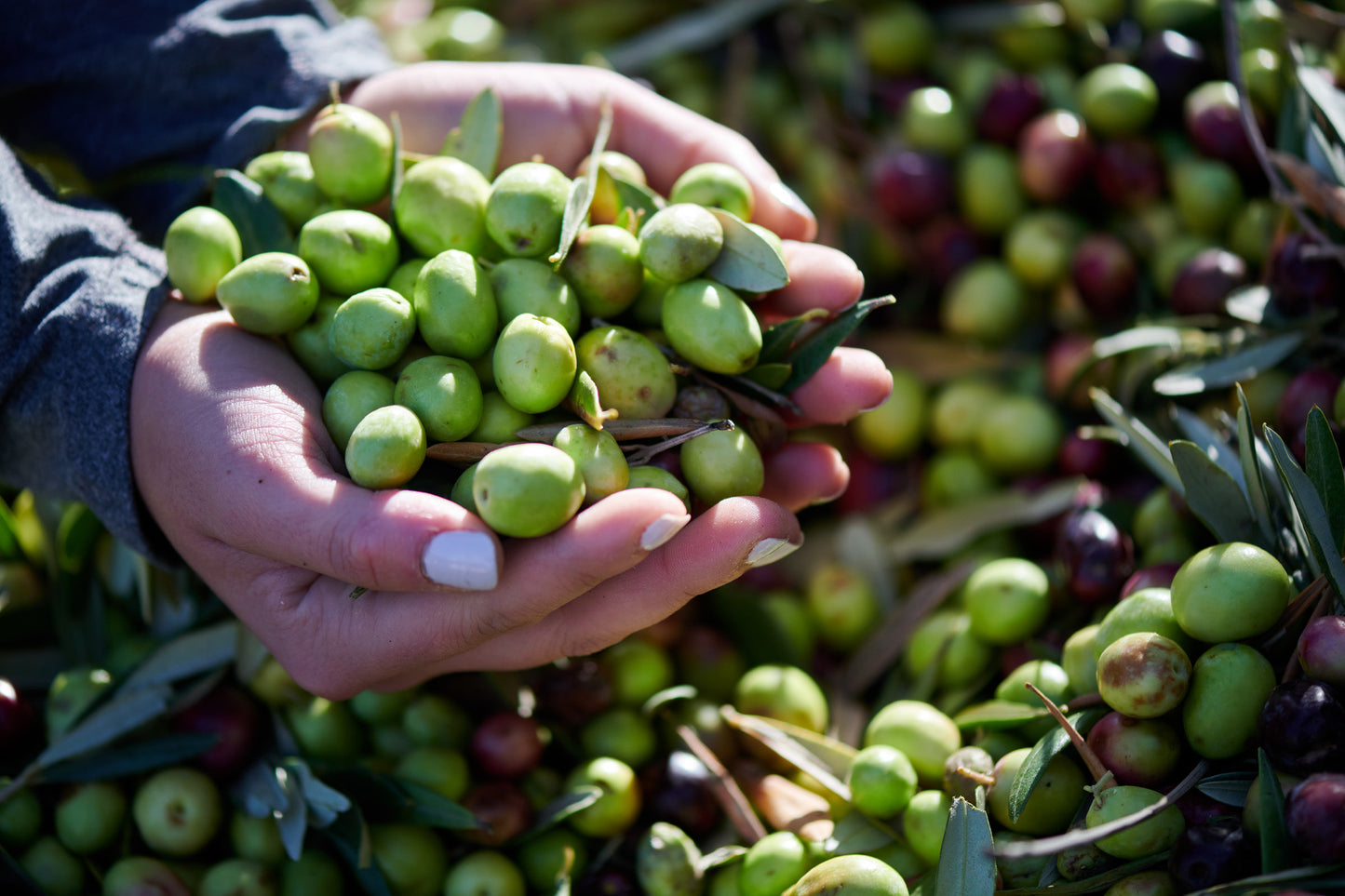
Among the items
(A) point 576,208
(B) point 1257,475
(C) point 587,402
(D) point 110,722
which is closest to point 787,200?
(A) point 576,208

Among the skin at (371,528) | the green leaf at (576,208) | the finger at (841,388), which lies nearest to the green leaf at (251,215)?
the skin at (371,528)

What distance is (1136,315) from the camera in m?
2.62

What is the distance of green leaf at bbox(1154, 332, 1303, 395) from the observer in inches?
81.1

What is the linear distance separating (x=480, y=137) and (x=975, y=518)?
5.02 feet

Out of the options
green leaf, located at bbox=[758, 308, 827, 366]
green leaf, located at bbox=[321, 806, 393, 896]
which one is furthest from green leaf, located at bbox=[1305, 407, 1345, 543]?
green leaf, located at bbox=[321, 806, 393, 896]

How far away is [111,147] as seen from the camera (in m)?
2.35

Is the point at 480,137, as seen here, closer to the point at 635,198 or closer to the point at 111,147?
the point at 635,198

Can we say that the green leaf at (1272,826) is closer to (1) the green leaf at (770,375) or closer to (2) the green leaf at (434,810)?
(1) the green leaf at (770,375)

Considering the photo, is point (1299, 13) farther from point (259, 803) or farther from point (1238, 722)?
point (259, 803)

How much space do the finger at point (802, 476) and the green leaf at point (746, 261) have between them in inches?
15.6

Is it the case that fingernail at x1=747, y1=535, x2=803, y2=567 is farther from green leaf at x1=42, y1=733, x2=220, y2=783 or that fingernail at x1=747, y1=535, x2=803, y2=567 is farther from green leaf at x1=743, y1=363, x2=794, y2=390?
green leaf at x1=42, y1=733, x2=220, y2=783

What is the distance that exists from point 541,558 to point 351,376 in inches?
19.6

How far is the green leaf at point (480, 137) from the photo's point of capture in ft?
6.79

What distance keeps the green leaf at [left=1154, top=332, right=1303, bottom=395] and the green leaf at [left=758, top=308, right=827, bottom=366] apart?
0.84 metres
